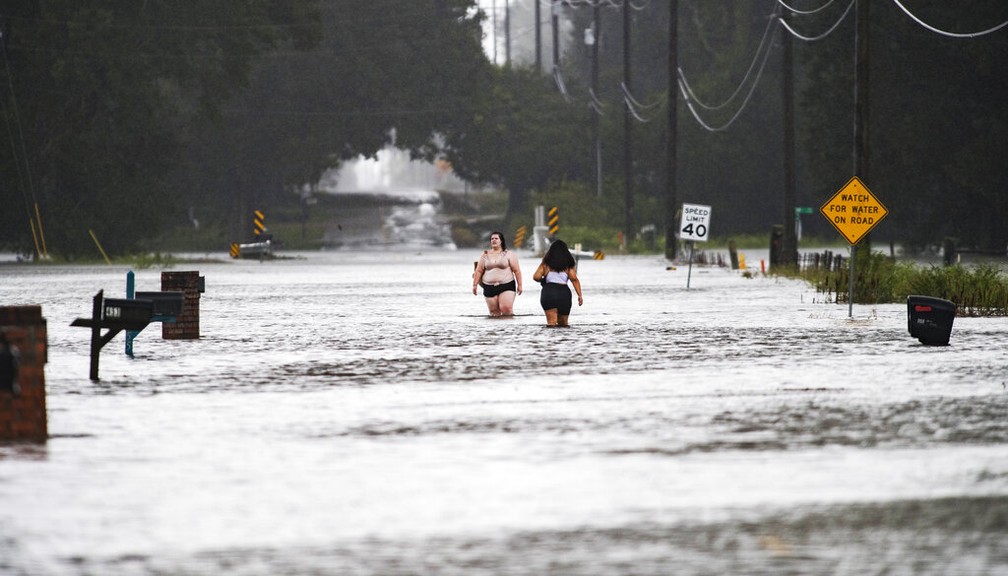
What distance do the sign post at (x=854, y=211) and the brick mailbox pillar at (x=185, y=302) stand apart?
10167mm

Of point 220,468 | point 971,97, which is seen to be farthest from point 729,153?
point 220,468

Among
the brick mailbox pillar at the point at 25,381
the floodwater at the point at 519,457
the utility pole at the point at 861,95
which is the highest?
the utility pole at the point at 861,95

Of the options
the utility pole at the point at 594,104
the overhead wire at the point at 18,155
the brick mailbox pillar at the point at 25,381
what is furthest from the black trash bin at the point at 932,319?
the utility pole at the point at 594,104

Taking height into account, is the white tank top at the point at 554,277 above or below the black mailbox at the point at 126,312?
above

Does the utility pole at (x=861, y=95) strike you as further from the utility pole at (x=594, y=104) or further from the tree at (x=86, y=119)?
the utility pole at (x=594, y=104)

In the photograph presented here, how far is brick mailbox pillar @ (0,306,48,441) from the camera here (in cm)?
1266

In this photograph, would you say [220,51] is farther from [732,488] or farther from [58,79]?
[732,488]

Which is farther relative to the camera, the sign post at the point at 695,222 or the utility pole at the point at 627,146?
the utility pole at the point at 627,146

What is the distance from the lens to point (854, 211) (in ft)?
91.5

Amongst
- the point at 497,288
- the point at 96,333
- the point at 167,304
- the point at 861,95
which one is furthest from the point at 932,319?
the point at 861,95

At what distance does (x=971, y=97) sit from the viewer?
206ft

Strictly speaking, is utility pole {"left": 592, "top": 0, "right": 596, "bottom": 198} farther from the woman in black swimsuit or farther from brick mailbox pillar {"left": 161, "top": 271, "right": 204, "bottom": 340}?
brick mailbox pillar {"left": 161, "top": 271, "right": 204, "bottom": 340}

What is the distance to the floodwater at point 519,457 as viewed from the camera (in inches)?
335

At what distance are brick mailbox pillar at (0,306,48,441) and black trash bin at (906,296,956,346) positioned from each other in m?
11.6
